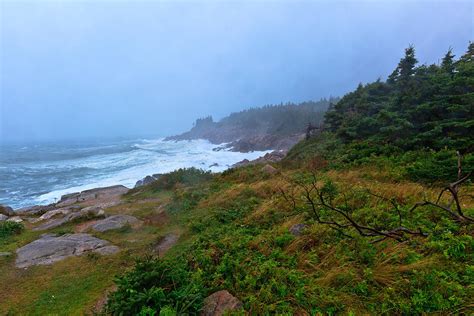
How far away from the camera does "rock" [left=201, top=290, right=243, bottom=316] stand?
3578 mm

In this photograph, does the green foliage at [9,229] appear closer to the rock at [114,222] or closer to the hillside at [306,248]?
the hillside at [306,248]

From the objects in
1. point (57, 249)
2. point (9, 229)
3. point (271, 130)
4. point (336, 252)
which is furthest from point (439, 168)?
point (271, 130)

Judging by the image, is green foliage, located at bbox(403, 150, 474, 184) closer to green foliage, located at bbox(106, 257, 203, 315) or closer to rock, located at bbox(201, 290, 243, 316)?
rock, located at bbox(201, 290, 243, 316)

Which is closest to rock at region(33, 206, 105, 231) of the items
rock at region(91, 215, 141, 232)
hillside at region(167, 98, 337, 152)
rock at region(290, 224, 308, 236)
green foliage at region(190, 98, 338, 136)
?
rock at region(91, 215, 141, 232)

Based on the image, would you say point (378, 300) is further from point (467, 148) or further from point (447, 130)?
point (447, 130)

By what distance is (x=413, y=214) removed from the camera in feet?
17.6

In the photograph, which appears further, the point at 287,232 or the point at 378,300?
the point at 287,232

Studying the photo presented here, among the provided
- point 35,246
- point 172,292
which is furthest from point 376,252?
point 35,246

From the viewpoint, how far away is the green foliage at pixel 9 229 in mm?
9594

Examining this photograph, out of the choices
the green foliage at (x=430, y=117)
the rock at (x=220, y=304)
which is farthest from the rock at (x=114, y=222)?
the green foliage at (x=430, y=117)

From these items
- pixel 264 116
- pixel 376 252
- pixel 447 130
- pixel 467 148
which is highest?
pixel 264 116

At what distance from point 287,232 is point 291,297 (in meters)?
2.17

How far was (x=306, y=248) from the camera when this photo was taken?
506 cm

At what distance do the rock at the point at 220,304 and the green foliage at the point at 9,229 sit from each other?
392 inches
